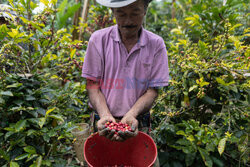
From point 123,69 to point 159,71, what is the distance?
0.28 m

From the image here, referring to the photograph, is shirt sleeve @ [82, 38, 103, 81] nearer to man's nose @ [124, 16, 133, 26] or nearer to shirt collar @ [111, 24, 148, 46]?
shirt collar @ [111, 24, 148, 46]

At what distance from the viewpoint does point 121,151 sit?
4.92ft

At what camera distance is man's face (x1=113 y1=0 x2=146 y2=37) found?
4.05 ft

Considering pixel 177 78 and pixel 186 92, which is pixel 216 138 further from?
pixel 177 78

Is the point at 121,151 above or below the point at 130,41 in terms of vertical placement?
below

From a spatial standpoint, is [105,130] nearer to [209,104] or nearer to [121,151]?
[121,151]

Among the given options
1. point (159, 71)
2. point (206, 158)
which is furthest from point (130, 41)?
point (206, 158)

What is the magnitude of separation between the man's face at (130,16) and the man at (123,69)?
1 cm

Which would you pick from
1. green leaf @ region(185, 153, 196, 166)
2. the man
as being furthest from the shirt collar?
green leaf @ region(185, 153, 196, 166)

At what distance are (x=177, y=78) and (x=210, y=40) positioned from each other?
0.69m

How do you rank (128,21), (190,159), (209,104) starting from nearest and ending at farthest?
(128,21) < (190,159) < (209,104)

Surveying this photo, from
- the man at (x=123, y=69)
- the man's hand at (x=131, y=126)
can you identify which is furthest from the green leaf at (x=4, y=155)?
the man's hand at (x=131, y=126)

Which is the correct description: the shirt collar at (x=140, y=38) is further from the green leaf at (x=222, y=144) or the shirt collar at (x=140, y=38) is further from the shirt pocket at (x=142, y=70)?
the green leaf at (x=222, y=144)

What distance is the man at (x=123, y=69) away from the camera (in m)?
1.39
